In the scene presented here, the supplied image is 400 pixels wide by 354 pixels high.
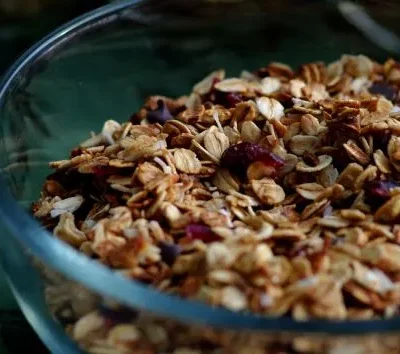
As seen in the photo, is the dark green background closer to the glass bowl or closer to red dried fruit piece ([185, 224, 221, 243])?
the glass bowl

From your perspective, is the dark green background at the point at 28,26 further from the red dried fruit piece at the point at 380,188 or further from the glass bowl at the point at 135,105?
the red dried fruit piece at the point at 380,188

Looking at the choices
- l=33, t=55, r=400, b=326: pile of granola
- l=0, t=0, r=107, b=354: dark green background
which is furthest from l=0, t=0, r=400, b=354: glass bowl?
l=0, t=0, r=107, b=354: dark green background

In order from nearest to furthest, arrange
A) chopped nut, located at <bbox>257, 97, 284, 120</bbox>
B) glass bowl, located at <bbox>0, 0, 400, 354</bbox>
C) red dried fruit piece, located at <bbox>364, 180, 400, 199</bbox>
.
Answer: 1. glass bowl, located at <bbox>0, 0, 400, 354</bbox>
2. red dried fruit piece, located at <bbox>364, 180, 400, 199</bbox>
3. chopped nut, located at <bbox>257, 97, 284, 120</bbox>

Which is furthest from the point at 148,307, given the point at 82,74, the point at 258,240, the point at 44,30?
the point at 44,30

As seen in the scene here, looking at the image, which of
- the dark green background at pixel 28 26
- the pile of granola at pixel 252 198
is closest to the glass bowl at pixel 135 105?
the pile of granola at pixel 252 198

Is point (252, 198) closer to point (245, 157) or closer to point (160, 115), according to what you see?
point (245, 157)

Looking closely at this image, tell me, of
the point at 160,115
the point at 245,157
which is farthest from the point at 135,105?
the point at 245,157
